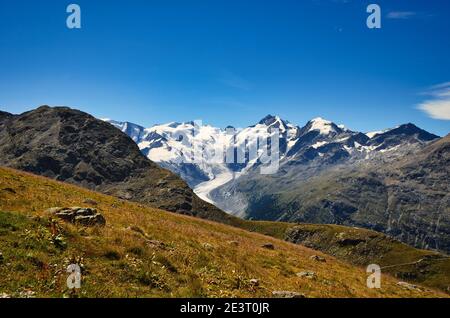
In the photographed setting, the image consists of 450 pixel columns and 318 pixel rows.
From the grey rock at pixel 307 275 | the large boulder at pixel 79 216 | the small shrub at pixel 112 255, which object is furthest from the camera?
the grey rock at pixel 307 275

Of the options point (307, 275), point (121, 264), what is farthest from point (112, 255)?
point (307, 275)

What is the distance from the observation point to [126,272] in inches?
687

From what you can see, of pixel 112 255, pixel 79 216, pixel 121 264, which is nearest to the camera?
pixel 121 264

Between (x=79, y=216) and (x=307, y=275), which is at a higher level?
(x=79, y=216)

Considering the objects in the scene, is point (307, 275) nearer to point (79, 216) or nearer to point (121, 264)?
point (121, 264)

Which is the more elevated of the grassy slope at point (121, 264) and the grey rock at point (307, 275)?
the grassy slope at point (121, 264)

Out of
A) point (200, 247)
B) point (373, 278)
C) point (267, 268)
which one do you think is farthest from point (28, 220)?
point (373, 278)

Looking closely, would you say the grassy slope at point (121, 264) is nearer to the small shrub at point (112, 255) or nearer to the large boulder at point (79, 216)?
the small shrub at point (112, 255)

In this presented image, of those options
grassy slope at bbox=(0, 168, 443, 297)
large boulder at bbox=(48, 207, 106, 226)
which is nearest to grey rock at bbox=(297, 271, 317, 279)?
grassy slope at bbox=(0, 168, 443, 297)

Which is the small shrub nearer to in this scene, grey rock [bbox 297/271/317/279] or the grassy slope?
the grassy slope

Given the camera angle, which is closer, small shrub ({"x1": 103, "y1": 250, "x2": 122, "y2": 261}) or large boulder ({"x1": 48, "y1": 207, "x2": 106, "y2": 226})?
small shrub ({"x1": 103, "y1": 250, "x2": 122, "y2": 261})

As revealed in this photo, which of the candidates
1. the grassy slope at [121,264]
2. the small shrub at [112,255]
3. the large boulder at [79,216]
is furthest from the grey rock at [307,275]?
the large boulder at [79,216]

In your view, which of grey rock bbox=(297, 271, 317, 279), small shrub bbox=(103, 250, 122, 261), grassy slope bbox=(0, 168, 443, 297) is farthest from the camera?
grey rock bbox=(297, 271, 317, 279)
